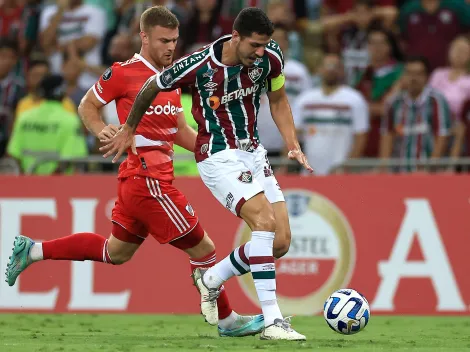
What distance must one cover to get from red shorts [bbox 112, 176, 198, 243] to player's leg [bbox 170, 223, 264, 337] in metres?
0.09

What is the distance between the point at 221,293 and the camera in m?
9.36

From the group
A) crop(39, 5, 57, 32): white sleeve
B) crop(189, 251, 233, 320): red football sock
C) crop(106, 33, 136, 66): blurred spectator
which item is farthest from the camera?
crop(39, 5, 57, 32): white sleeve

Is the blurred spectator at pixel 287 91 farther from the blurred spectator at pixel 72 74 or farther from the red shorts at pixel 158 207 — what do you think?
the red shorts at pixel 158 207

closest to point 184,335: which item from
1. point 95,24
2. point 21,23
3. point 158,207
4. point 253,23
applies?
point 158,207

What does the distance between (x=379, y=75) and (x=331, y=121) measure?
1.38 metres

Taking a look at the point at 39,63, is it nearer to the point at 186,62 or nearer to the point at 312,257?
the point at 312,257

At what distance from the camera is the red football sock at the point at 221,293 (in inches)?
369

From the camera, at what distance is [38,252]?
993 centimetres

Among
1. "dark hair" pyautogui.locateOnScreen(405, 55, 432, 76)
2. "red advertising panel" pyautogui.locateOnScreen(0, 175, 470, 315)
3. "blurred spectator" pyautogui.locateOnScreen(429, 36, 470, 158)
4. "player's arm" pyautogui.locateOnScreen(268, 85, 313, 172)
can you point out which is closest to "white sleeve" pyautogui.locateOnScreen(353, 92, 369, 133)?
"dark hair" pyautogui.locateOnScreen(405, 55, 432, 76)

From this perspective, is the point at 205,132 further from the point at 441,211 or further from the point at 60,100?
the point at 60,100

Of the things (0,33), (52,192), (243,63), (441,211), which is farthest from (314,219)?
(0,33)

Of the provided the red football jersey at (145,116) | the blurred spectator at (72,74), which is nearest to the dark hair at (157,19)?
the red football jersey at (145,116)

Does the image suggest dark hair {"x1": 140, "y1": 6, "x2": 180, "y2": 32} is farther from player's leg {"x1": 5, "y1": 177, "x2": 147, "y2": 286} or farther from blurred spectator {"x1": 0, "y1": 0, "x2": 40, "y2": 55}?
blurred spectator {"x1": 0, "y1": 0, "x2": 40, "y2": 55}

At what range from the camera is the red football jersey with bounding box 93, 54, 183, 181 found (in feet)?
31.0
